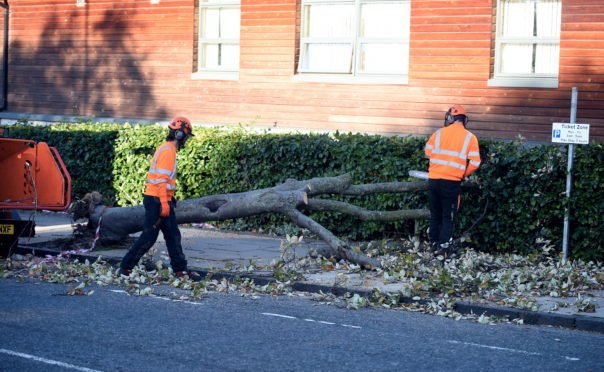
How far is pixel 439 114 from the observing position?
53.3 ft

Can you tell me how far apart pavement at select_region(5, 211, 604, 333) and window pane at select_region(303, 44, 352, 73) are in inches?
165

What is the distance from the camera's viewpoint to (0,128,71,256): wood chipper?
499 inches

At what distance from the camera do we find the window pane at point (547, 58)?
15203 millimetres

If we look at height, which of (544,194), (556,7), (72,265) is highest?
(556,7)

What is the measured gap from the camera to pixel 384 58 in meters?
17.1

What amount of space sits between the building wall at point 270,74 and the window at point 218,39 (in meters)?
0.24

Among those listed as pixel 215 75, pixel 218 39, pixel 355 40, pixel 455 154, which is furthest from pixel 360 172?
pixel 218 39

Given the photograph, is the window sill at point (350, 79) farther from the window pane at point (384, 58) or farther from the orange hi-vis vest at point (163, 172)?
the orange hi-vis vest at point (163, 172)

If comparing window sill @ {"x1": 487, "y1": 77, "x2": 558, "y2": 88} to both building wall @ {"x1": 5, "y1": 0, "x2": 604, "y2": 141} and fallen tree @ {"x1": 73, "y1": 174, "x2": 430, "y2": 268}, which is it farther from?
fallen tree @ {"x1": 73, "y1": 174, "x2": 430, "y2": 268}

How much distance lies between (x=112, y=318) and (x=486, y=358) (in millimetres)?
3432

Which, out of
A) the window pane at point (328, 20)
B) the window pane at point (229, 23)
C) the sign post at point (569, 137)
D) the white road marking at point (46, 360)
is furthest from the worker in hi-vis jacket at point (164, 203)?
the window pane at point (229, 23)

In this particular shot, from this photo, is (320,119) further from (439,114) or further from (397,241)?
(397,241)

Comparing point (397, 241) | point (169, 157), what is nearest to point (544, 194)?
point (397, 241)

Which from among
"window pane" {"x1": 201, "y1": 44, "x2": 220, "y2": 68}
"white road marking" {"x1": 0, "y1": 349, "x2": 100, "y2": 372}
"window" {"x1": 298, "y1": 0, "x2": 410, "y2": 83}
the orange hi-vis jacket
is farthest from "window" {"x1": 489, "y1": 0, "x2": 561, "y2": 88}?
"white road marking" {"x1": 0, "y1": 349, "x2": 100, "y2": 372}
